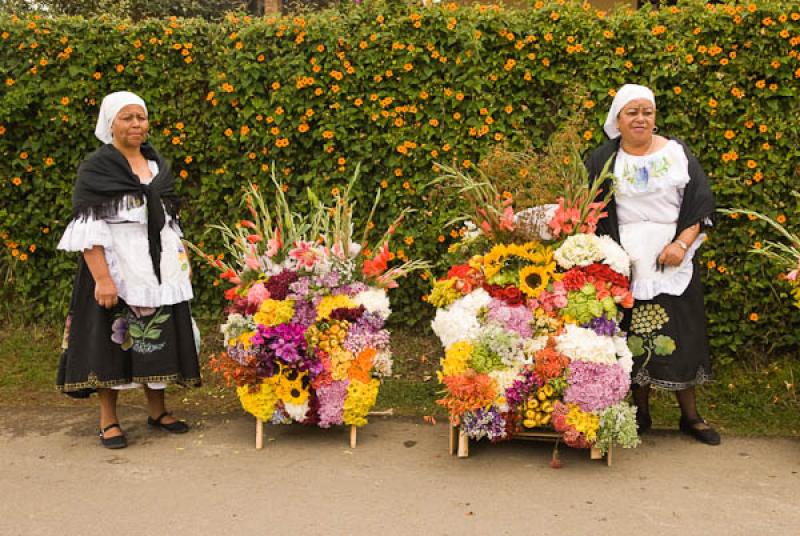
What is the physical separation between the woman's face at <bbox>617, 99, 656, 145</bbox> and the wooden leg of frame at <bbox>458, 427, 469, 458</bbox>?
1827mm

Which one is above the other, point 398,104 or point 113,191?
point 398,104

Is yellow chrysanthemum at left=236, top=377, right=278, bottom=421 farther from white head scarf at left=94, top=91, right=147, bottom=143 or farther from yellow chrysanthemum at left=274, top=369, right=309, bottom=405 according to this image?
white head scarf at left=94, top=91, right=147, bottom=143

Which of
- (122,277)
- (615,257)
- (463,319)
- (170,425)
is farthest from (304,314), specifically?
(615,257)

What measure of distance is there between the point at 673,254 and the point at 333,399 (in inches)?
77.6

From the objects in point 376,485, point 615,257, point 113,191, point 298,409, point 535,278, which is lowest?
point 376,485

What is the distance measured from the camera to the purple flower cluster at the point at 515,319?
13.3 ft

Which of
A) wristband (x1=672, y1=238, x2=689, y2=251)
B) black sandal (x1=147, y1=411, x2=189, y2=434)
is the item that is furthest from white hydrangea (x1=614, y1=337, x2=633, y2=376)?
black sandal (x1=147, y1=411, x2=189, y2=434)

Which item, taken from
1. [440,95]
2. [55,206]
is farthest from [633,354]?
[55,206]

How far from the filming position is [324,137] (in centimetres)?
586

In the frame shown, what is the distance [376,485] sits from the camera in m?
3.94

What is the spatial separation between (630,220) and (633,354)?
0.73 metres

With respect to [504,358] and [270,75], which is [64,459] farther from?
[270,75]

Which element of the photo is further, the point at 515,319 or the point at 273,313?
the point at 273,313

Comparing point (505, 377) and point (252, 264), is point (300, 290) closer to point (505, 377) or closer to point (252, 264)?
point (252, 264)
